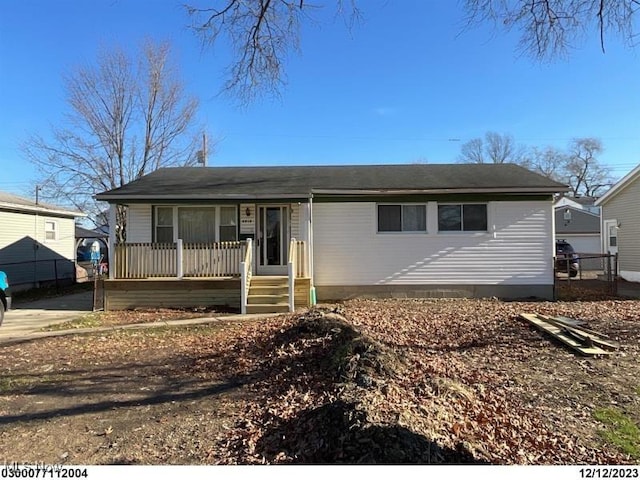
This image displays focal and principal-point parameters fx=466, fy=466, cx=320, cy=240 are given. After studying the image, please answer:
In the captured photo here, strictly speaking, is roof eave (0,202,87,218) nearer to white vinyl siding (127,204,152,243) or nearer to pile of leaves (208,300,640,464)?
white vinyl siding (127,204,152,243)

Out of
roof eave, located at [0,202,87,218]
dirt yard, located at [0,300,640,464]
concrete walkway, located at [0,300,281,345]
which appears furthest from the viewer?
roof eave, located at [0,202,87,218]

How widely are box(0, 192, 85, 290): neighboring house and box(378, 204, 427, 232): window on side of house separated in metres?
12.9

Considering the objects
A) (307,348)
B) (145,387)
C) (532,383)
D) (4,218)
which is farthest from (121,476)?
(4,218)

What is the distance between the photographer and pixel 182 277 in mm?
12172

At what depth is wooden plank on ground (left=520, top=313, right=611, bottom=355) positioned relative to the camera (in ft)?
20.9

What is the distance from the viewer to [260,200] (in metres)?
13.3

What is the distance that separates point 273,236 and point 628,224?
14.9 metres

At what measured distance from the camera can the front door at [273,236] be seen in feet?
45.4

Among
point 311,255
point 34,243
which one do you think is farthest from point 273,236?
point 34,243

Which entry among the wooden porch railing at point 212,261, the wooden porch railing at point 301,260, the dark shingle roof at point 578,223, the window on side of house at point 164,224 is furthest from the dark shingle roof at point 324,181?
the dark shingle roof at point 578,223

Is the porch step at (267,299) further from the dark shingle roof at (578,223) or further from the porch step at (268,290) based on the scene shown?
the dark shingle roof at (578,223)

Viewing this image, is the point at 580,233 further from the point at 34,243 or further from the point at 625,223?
the point at 34,243

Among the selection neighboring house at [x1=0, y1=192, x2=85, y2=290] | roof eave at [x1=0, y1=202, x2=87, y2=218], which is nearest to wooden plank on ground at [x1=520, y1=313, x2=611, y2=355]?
neighboring house at [x1=0, y1=192, x2=85, y2=290]

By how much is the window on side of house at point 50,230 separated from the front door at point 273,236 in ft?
39.9
